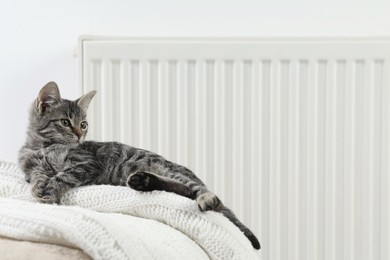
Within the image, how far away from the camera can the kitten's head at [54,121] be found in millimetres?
1529

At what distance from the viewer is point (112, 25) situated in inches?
94.0

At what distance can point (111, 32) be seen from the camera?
7.82 feet

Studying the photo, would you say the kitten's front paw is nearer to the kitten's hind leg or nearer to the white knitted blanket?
the white knitted blanket

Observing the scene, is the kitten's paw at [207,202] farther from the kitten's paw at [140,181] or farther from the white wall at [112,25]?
the white wall at [112,25]

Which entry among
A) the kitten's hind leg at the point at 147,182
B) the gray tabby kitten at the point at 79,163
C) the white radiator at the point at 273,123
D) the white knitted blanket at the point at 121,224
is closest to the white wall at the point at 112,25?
the white radiator at the point at 273,123

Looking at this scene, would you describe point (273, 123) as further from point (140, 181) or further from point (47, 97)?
point (140, 181)

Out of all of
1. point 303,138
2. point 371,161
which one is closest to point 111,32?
point 303,138

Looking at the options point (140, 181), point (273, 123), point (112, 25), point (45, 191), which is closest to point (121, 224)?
point (140, 181)

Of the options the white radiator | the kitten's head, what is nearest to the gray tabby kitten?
the kitten's head

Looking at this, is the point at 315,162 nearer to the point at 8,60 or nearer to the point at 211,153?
the point at 211,153

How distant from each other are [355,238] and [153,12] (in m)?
0.88

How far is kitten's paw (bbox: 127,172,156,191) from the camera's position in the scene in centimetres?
125

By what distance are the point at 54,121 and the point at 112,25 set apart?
2.93 ft

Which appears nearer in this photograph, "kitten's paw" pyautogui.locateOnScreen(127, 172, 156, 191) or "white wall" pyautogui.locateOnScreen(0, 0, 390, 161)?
"kitten's paw" pyautogui.locateOnScreen(127, 172, 156, 191)
